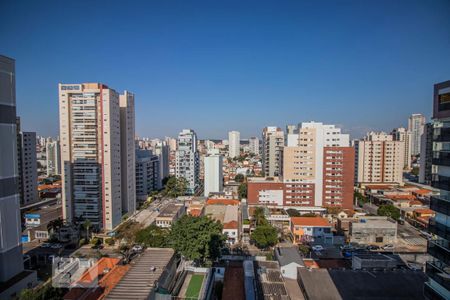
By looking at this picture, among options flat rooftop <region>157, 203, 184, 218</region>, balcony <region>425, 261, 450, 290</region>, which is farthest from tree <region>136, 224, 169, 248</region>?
balcony <region>425, 261, 450, 290</region>

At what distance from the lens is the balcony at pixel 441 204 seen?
5.07 m

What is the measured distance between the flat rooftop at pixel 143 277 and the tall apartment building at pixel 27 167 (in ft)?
63.5

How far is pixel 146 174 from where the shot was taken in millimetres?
26422

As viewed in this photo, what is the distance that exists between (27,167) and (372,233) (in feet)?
84.3

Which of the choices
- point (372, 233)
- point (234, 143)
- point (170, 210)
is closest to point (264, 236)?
point (372, 233)

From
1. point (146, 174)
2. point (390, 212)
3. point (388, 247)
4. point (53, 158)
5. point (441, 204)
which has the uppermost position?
point (441, 204)

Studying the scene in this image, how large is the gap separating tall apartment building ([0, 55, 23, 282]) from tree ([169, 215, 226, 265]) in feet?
18.0

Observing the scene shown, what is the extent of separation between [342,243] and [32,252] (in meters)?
16.1

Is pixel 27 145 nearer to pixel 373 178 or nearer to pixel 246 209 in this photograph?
pixel 246 209

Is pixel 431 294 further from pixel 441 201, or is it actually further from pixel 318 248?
pixel 318 248

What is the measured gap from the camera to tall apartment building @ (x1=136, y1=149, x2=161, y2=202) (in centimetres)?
2519

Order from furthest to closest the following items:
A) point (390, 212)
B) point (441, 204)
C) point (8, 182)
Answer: point (390, 212) → point (8, 182) → point (441, 204)

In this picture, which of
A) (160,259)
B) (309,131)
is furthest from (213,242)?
(309,131)

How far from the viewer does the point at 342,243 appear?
47.9 feet
